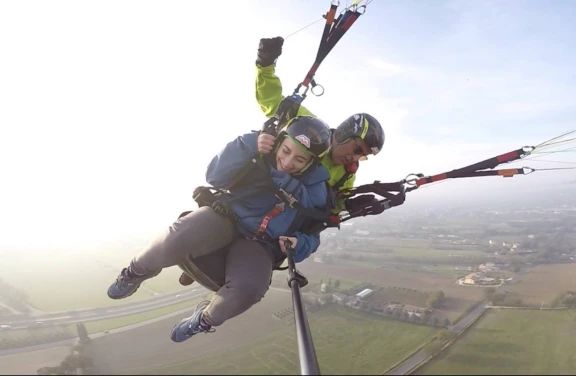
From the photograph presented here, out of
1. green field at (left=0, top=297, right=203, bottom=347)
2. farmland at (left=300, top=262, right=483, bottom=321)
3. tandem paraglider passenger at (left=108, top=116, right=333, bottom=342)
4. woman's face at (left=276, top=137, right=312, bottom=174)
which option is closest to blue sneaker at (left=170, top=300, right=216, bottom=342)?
tandem paraglider passenger at (left=108, top=116, right=333, bottom=342)

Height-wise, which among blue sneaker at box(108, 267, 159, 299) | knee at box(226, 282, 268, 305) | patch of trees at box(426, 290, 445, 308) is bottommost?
patch of trees at box(426, 290, 445, 308)

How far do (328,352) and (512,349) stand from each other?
1429mm

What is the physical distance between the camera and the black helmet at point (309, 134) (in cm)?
222

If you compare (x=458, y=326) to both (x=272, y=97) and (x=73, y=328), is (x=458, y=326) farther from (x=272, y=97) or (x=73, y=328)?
(x=73, y=328)

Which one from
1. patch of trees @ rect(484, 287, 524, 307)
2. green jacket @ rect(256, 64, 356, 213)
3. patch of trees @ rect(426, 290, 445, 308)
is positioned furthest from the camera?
patch of trees @ rect(426, 290, 445, 308)

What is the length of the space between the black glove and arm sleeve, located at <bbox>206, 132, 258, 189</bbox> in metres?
0.91

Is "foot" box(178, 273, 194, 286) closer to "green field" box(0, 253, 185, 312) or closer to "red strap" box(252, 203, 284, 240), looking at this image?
"red strap" box(252, 203, 284, 240)

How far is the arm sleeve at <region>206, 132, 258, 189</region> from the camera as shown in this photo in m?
2.18

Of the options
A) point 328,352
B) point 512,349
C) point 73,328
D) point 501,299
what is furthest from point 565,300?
point 73,328

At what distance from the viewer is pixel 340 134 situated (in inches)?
111

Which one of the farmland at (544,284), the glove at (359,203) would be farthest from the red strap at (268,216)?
the farmland at (544,284)

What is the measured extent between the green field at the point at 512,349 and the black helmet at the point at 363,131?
5.10ft

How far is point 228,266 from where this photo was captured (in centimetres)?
230

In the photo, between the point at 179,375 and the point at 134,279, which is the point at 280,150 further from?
the point at 179,375
